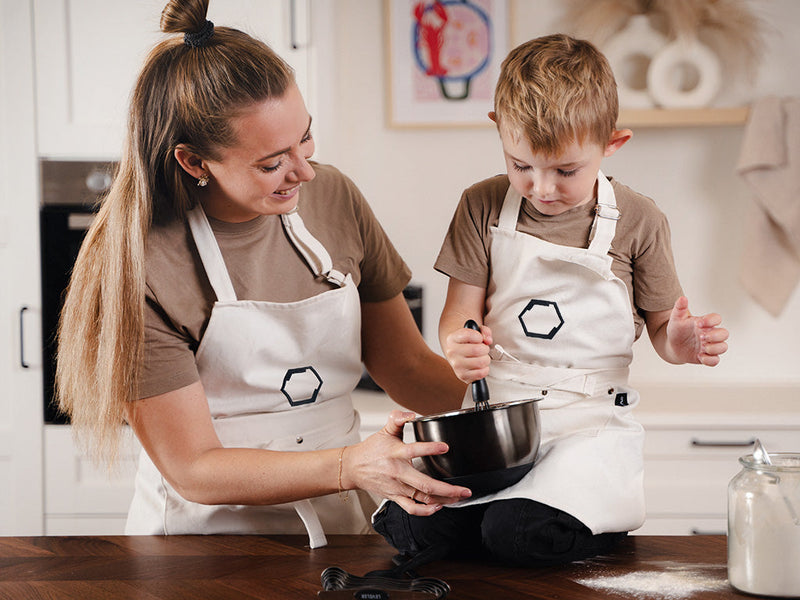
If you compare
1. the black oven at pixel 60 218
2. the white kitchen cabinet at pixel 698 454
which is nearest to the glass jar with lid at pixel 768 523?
the white kitchen cabinet at pixel 698 454

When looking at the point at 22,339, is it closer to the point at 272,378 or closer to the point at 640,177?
the point at 272,378

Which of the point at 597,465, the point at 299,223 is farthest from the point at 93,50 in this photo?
the point at 597,465

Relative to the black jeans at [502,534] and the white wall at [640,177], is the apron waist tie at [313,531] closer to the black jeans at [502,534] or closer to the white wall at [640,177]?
the black jeans at [502,534]

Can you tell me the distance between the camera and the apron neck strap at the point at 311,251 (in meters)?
1.34

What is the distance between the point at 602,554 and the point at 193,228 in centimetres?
73

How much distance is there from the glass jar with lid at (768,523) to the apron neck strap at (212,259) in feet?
2.40

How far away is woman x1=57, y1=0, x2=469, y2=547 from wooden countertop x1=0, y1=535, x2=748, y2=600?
73 mm

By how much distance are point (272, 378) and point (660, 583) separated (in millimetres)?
636

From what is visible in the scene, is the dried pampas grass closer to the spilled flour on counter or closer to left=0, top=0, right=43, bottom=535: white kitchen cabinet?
left=0, top=0, right=43, bottom=535: white kitchen cabinet

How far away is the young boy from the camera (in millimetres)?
1027

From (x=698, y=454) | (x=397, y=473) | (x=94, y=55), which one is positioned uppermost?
(x=94, y=55)

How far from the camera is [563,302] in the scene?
120 cm

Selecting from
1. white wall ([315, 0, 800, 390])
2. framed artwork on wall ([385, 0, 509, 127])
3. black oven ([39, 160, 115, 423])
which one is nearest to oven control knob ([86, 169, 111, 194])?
black oven ([39, 160, 115, 423])

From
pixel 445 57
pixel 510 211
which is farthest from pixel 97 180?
pixel 510 211
